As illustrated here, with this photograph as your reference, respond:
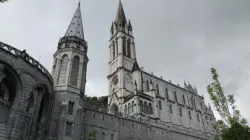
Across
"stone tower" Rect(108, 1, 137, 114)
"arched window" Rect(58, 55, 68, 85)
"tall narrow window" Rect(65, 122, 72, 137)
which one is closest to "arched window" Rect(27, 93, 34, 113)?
"tall narrow window" Rect(65, 122, 72, 137)

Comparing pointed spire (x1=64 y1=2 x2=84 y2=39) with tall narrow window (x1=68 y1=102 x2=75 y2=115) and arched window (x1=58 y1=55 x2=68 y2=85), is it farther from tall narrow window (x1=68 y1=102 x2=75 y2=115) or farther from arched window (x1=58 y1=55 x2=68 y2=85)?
tall narrow window (x1=68 y1=102 x2=75 y2=115)

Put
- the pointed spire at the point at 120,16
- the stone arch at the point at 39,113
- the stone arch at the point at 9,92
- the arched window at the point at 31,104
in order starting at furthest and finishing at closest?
the pointed spire at the point at 120,16
the stone arch at the point at 39,113
the arched window at the point at 31,104
the stone arch at the point at 9,92

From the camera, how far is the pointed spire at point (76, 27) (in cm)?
3450

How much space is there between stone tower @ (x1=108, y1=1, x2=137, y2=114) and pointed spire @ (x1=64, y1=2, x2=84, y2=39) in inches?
737

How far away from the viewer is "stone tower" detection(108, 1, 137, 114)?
50.8 m

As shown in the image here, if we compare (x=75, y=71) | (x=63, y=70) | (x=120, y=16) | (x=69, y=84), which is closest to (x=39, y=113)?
(x=69, y=84)

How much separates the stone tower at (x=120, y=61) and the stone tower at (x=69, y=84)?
59.0 feet

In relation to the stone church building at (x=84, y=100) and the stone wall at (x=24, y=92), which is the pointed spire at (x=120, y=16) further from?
the stone wall at (x=24, y=92)

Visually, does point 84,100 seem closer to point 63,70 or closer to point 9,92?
point 63,70

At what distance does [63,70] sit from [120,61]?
25.8 m

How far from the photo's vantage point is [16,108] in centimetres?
2016

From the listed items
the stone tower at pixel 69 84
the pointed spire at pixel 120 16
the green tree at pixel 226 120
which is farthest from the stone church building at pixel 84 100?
the green tree at pixel 226 120

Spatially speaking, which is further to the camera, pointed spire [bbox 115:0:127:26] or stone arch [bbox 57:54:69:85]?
pointed spire [bbox 115:0:127:26]

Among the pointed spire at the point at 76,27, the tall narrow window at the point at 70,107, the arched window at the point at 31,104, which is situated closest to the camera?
the arched window at the point at 31,104
